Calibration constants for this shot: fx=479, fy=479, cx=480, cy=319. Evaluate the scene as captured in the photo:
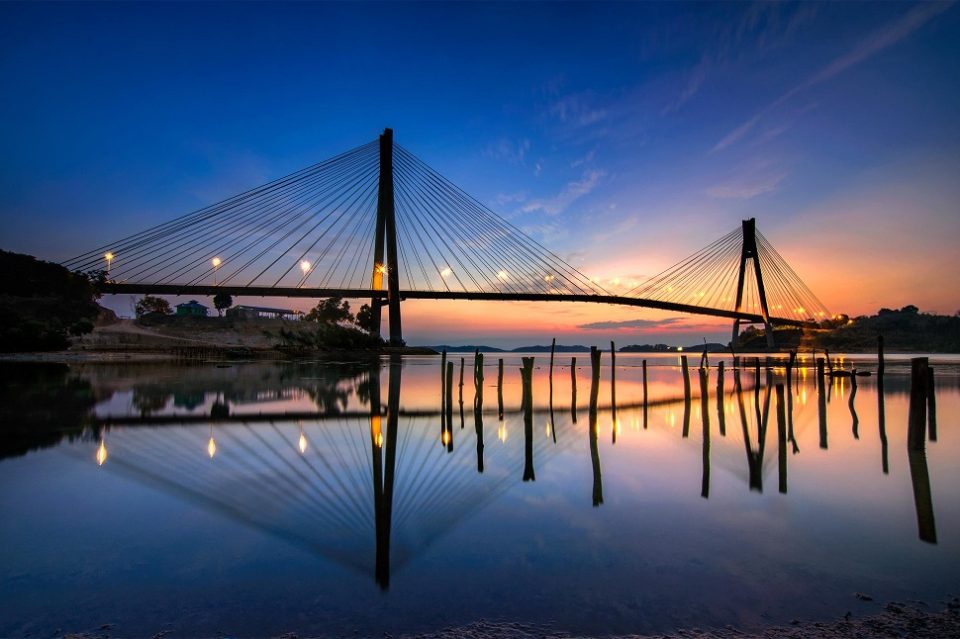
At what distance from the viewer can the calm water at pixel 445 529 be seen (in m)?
3.48

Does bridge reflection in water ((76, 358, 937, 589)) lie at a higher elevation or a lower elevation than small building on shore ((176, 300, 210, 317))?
lower

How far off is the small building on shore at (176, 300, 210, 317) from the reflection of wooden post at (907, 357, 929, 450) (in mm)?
Answer: 70504

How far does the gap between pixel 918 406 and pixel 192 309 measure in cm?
7538

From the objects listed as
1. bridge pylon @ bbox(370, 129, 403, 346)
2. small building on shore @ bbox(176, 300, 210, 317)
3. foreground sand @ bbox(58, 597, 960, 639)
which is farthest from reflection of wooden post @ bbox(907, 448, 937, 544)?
small building on shore @ bbox(176, 300, 210, 317)

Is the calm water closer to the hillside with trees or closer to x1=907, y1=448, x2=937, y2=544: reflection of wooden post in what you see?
x1=907, y1=448, x2=937, y2=544: reflection of wooden post

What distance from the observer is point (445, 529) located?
5188 mm

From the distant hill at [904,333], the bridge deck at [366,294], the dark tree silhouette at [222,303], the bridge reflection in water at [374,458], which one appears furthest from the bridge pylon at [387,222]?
the distant hill at [904,333]

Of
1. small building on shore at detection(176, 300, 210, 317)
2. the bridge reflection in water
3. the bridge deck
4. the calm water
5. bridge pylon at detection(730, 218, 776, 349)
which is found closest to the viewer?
the calm water

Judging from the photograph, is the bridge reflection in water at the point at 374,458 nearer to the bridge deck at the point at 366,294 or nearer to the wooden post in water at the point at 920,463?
the wooden post in water at the point at 920,463

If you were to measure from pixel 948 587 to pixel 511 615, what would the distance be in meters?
3.68

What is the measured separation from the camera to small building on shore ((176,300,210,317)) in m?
64.4

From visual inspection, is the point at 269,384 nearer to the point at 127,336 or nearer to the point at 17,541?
the point at 17,541

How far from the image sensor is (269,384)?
2230 cm

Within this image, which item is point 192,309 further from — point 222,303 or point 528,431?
point 528,431
